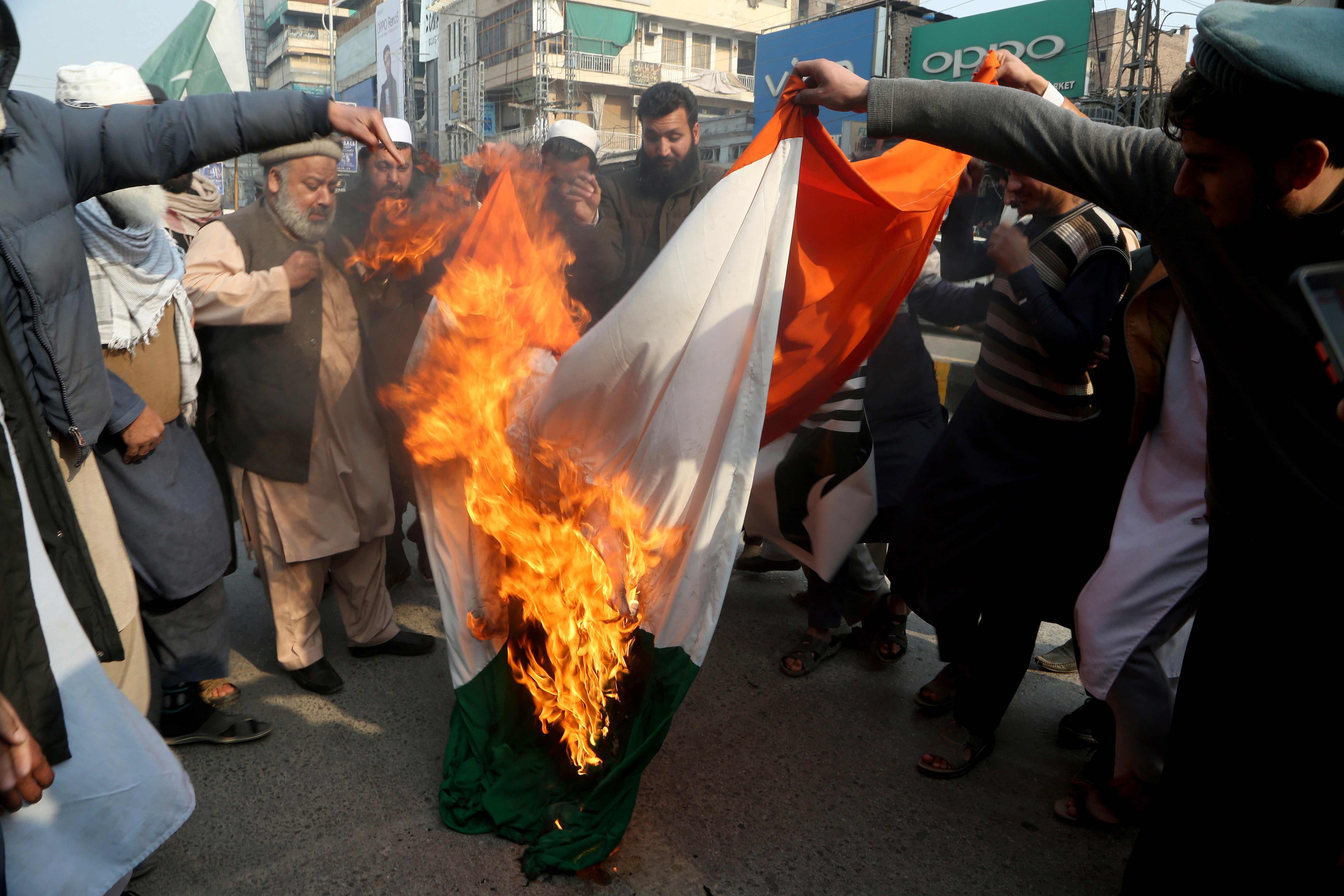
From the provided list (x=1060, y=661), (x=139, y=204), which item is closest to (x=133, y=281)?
(x=139, y=204)

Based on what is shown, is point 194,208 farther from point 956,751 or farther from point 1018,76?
point 956,751

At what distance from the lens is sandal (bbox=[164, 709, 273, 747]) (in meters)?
3.08

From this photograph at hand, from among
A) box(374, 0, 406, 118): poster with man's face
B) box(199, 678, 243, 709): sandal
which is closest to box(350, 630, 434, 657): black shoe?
box(199, 678, 243, 709): sandal

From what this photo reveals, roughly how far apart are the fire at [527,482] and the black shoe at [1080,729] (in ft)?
6.15

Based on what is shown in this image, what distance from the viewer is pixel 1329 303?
1207mm

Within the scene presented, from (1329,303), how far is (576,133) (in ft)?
12.9

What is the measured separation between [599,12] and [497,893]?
4494 centimetres

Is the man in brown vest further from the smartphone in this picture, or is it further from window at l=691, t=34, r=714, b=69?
window at l=691, t=34, r=714, b=69

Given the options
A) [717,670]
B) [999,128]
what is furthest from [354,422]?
[999,128]

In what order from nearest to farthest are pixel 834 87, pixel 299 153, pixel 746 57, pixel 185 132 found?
1. pixel 834 87
2. pixel 185 132
3. pixel 299 153
4. pixel 746 57

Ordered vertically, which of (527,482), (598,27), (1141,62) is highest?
(598,27)

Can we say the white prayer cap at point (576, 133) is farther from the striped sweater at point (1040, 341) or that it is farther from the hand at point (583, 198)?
the striped sweater at point (1040, 341)

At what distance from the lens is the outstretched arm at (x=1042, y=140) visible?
1.59 meters

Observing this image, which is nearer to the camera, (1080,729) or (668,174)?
(1080,729)
